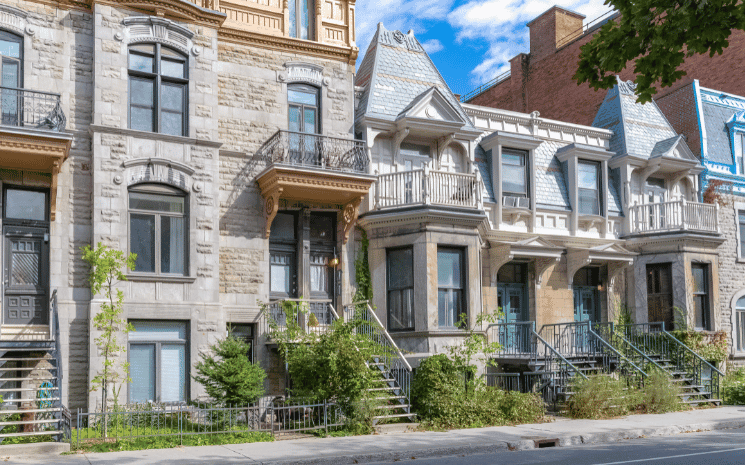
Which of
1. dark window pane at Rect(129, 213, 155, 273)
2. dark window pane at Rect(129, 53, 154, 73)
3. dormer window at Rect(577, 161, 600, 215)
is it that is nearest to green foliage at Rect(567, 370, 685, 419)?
dormer window at Rect(577, 161, 600, 215)

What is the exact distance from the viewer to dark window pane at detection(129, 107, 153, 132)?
58.1 feet

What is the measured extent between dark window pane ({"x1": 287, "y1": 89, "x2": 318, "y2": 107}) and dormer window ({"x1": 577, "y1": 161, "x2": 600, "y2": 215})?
9.30 metres

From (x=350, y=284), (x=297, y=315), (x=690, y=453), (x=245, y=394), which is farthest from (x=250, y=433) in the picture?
(x=690, y=453)

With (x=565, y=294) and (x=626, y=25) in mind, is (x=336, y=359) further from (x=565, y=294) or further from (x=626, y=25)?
(x=565, y=294)

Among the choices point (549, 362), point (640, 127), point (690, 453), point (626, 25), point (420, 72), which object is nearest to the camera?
point (626, 25)

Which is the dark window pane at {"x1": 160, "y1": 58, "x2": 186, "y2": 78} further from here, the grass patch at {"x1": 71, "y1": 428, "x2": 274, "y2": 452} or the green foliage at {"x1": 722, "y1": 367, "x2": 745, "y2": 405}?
the green foliage at {"x1": 722, "y1": 367, "x2": 745, "y2": 405}

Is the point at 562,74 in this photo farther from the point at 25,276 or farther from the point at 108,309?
the point at 25,276

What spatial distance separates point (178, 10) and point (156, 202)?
4.69 metres

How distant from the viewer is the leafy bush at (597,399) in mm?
17078

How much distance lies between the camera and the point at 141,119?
703 inches

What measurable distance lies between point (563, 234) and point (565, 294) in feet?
6.15

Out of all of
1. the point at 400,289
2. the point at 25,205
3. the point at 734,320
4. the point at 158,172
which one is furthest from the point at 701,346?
the point at 25,205

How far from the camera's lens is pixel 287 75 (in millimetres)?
19859

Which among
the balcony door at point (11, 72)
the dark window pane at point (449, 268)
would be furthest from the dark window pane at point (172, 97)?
the dark window pane at point (449, 268)
